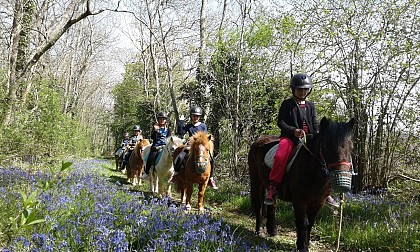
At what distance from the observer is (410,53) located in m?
8.41

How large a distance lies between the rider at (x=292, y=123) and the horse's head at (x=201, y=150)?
7.01 feet

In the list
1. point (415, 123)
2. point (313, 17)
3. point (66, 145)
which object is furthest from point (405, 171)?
point (66, 145)

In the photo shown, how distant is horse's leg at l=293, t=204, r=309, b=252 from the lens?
15.6ft

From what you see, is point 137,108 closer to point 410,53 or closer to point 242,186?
point 242,186

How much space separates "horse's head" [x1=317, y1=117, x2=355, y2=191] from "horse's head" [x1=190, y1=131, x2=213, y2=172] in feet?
10.7

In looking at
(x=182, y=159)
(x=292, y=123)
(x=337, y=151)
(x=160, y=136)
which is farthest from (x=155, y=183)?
(x=337, y=151)

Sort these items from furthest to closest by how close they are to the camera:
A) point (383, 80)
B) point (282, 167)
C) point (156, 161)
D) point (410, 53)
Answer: point (156, 161), point (383, 80), point (410, 53), point (282, 167)

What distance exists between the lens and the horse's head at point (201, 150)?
23.7ft

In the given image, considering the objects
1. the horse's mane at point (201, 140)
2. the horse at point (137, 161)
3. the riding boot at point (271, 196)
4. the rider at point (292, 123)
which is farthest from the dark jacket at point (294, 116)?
the horse at point (137, 161)

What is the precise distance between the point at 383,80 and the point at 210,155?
5023mm

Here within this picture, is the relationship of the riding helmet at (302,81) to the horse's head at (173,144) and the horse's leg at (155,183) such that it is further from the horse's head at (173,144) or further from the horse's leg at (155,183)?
the horse's leg at (155,183)

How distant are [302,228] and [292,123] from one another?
5.08ft

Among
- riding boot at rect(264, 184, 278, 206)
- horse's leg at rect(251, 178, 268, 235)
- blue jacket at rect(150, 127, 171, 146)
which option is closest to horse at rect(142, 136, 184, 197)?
blue jacket at rect(150, 127, 171, 146)

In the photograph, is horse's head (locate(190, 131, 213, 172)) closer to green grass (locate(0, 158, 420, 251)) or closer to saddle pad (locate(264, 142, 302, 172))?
green grass (locate(0, 158, 420, 251))
